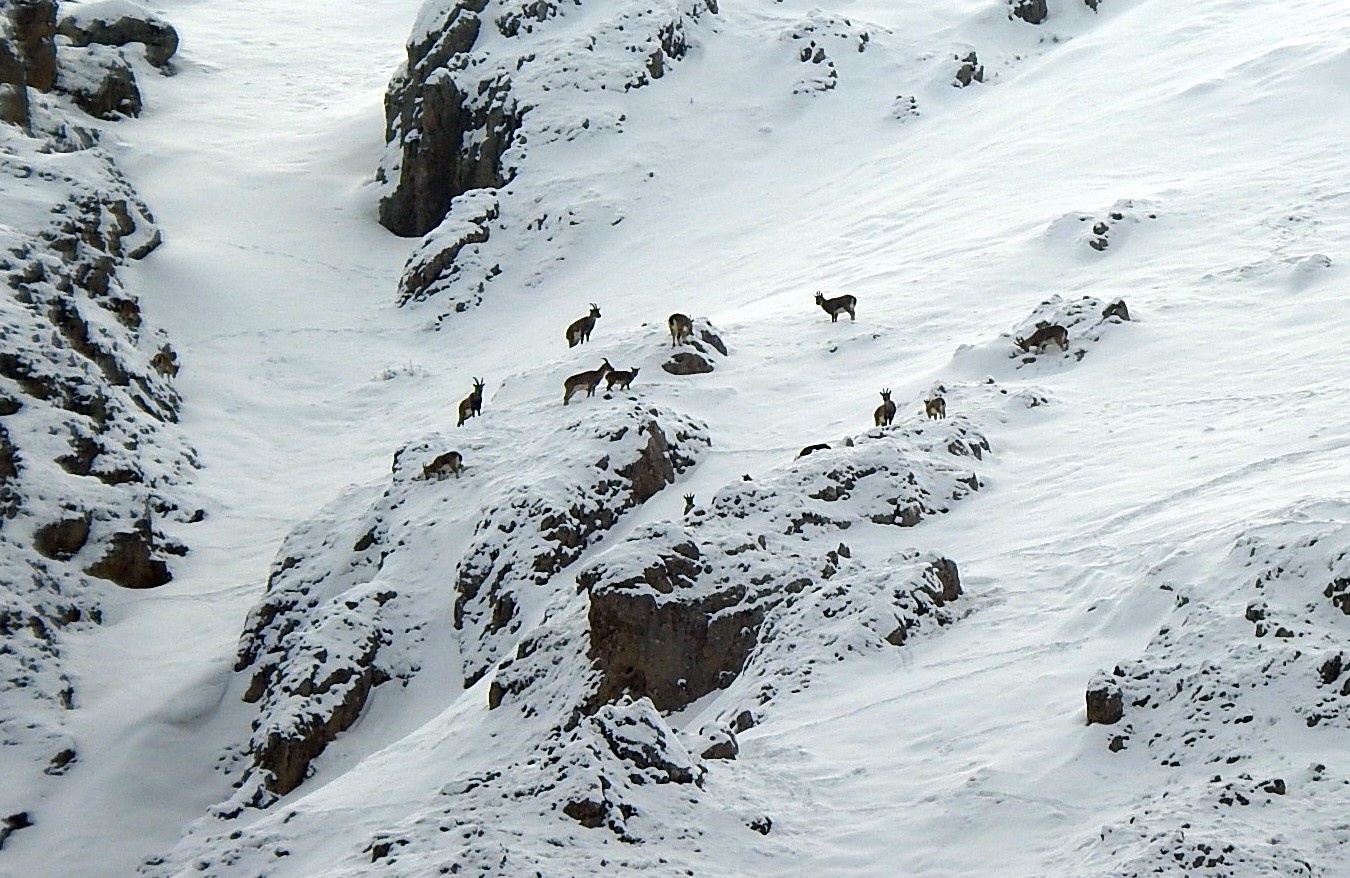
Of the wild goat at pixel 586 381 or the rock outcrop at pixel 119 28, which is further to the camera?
the rock outcrop at pixel 119 28

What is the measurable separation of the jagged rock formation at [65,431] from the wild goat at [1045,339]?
12.3 metres

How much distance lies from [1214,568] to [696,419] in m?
8.09

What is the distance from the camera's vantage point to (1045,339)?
16.0 metres

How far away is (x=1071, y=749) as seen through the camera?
7785 millimetres

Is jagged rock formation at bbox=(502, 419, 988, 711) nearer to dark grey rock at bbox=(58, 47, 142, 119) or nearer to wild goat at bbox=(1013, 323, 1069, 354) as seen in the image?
wild goat at bbox=(1013, 323, 1069, 354)

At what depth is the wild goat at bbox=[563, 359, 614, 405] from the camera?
17.2 m

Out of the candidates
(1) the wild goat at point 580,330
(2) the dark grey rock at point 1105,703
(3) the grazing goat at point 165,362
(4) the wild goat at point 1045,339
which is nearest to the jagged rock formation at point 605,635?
(2) the dark grey rock at point 1105,703

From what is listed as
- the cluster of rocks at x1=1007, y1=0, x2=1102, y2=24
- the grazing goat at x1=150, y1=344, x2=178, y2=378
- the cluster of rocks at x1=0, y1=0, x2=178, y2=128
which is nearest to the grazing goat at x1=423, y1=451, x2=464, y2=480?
the grazing goat at x1=150, y1=344, x2=178, y2=378

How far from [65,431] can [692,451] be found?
9.84 meters

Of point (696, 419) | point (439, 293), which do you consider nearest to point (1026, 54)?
point (439, 293)

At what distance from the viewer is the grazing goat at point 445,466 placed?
16609 mm

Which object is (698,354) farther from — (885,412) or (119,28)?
(119,28)

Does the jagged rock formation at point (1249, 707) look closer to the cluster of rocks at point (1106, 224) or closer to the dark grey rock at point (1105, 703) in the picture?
the dark grey rock at point (1105, 703)

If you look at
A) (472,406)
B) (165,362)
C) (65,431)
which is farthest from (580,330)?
(165,362)
